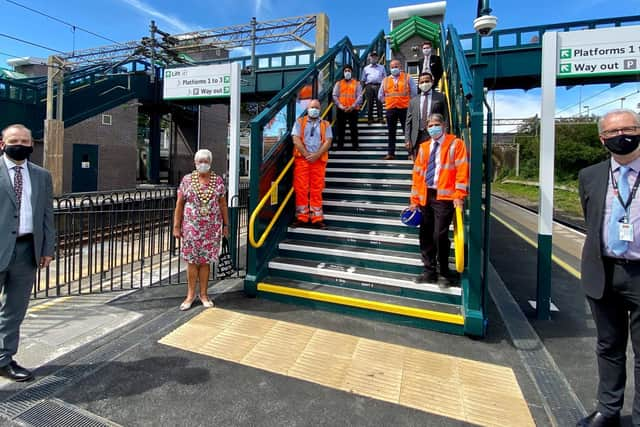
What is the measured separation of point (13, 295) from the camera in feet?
8.76

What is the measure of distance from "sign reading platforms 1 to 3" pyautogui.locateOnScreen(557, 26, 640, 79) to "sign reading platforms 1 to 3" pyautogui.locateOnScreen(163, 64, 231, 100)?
14.2 ft

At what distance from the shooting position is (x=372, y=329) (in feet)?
12.1

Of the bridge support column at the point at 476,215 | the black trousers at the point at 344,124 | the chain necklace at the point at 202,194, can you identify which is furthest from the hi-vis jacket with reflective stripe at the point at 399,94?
the chain necklace at the point at 202,194

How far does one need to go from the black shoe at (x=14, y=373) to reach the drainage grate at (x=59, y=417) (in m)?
0.36

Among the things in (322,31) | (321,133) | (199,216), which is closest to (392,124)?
(321,133)

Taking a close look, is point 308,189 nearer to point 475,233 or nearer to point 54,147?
point 475,233

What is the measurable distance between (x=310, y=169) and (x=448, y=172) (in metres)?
2.07

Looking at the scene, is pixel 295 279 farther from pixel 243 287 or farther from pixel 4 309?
pixel 4 309

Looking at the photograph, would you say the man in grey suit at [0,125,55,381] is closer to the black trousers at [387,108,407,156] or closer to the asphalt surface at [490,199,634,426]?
the asphalt surface at [490,199,634,426]

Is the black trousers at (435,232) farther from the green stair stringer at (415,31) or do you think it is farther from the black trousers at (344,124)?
the green stair stringer at (415,31)

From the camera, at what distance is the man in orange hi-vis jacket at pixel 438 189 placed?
3.68 metres

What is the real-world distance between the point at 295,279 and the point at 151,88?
63.6ft


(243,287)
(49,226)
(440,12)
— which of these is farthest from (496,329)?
(440,12)

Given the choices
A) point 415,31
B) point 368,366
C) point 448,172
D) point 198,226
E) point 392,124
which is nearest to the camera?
point 368,366
